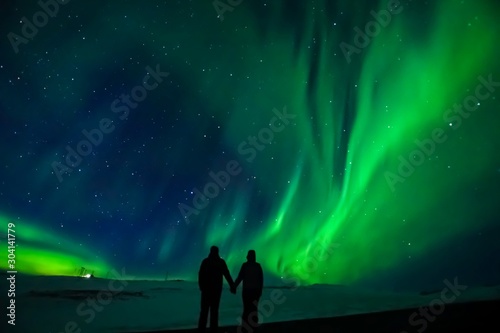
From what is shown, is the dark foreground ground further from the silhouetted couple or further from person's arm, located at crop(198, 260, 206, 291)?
person's arm, located at crop(198, 260, 206, 291)

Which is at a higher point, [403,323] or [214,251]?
[214,251]

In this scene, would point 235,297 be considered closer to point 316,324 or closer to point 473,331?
point 316,324

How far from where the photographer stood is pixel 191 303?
42.6 feet

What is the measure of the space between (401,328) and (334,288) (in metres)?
11.6

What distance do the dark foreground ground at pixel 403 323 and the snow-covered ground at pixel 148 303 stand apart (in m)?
2.17

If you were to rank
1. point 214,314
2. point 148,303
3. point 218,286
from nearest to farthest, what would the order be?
1. point 214,314
2. point 218,286
3. point 148,303


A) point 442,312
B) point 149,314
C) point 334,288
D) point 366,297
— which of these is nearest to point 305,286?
point 334,288

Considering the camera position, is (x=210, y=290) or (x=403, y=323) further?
(x=403, y=323)

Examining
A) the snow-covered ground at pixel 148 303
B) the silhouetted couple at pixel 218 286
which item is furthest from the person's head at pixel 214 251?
the snow-covered ground at pixel 148 303

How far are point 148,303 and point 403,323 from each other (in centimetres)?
838

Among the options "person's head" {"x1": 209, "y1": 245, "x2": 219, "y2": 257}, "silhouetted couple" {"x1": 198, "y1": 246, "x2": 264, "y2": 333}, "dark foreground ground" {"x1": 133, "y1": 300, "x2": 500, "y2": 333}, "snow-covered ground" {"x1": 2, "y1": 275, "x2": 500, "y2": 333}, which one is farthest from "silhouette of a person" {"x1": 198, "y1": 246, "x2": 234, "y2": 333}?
"snow-covered ground" {"x1": 2, "y1": 275, "x2": 500, "y2": 333}

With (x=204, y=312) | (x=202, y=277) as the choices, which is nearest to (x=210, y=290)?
(x=202, y=277)

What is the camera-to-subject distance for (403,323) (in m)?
7.00

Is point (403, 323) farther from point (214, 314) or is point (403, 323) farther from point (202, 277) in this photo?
point (202, 277)
